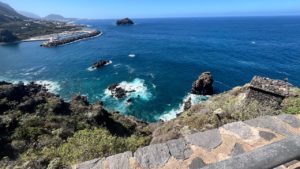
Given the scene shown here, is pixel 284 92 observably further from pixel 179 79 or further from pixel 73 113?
pixel 179 79

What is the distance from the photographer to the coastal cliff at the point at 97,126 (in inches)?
280

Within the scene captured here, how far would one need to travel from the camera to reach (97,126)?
68.3 ft

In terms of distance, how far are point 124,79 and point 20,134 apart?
30.6 metres

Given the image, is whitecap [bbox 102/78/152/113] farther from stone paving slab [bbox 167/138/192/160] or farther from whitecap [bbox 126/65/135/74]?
stone paving slab [bbox 167/138/192/160]

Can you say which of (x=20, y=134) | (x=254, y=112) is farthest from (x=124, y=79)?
(x=254, y=112)

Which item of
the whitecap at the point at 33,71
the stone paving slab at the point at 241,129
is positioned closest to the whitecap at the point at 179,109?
the stone paving slab at the point at 241,129

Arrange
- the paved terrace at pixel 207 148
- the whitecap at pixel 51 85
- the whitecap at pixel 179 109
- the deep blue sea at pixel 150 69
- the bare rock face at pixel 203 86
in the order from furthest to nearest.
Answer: the whitecap at pixel 51 85 < the deep blue sea at pixel 150 69 < the bare rock face at pixel 203 86 < the whitecap at pixel 179 109 < the paved terrace at pixel 207 148

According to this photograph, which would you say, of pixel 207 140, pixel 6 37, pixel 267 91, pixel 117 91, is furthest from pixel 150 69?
pixel 6 37

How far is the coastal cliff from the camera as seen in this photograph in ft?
23.3

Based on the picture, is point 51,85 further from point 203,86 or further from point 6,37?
point 6,37

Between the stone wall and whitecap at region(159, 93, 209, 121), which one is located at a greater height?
the stone wall

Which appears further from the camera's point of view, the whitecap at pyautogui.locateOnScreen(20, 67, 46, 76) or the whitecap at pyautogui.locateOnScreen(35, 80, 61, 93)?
the whitecap at pyautogui.locateOnScreen(20, 67, 46, 76)

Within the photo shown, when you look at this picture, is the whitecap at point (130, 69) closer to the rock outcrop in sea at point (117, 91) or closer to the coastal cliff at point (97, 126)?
the rock outcrop in sea at point (117, 91)

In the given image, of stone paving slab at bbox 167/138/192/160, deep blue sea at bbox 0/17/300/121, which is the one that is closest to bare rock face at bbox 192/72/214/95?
deep blue sea at bbox 0/17/300/121
